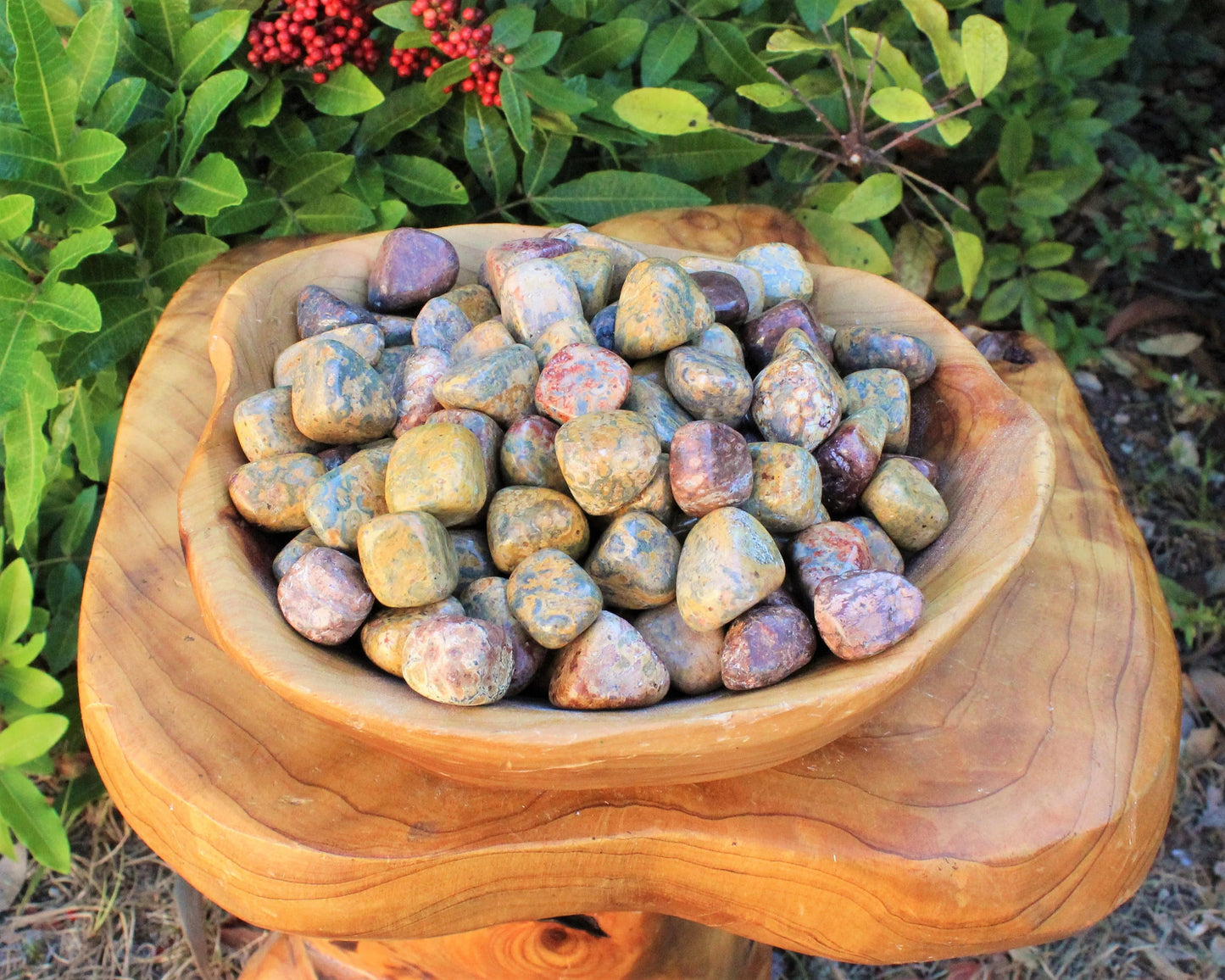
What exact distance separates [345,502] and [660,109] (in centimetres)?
75

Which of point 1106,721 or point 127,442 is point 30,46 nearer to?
point 127,442

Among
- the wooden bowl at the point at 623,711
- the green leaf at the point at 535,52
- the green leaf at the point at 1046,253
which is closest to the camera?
the wooden bowl at the point at 623,711

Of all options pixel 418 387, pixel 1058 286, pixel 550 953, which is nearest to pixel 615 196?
pixel 418 387

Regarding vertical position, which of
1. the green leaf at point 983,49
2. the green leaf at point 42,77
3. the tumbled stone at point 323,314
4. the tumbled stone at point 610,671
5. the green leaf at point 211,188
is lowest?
the tumbled stone at point 610,671

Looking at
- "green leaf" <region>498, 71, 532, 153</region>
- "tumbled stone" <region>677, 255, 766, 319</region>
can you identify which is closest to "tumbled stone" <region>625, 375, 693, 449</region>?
"tumbled stone" <region>677, 255, 766, 319</region>

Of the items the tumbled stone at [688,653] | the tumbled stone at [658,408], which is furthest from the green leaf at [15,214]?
the tumbled stone at [688,653]

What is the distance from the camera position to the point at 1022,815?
3.19 ft

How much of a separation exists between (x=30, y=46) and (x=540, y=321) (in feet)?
2.07

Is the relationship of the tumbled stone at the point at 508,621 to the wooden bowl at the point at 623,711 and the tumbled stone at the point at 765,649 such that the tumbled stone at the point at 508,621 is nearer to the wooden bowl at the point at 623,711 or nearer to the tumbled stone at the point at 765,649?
the wooden bowl at the point at 623,711

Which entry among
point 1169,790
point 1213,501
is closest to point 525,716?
point 1169,790

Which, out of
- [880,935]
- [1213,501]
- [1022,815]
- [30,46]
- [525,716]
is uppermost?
[30,46]

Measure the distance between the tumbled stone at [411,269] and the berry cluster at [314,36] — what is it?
305mm

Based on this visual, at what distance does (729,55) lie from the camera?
1.50 meters

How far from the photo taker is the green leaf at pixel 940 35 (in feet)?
4.25
